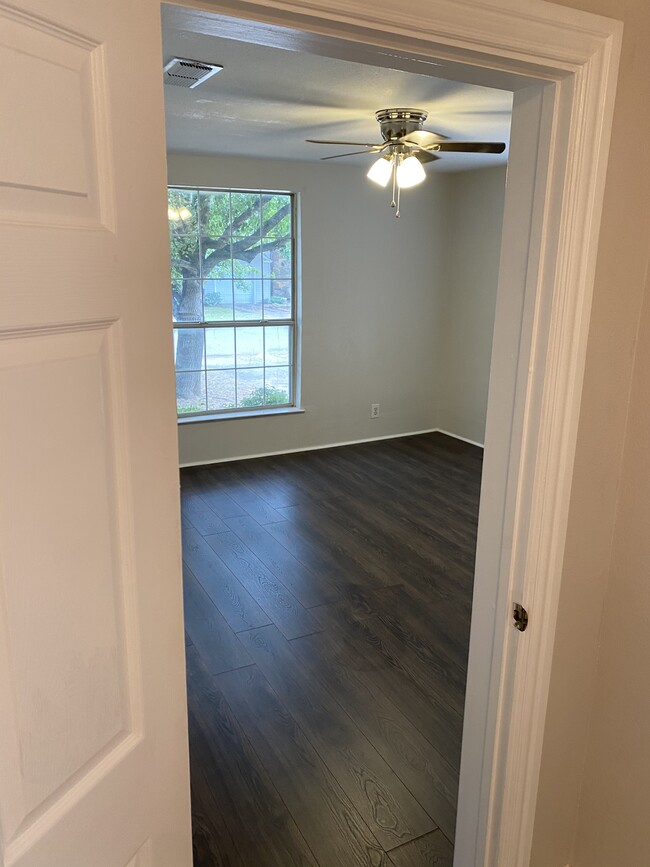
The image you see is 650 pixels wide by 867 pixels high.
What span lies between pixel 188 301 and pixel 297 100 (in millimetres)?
2412

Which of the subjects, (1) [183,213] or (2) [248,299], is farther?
(2) [248,299]

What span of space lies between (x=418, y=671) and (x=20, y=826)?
2.19 m

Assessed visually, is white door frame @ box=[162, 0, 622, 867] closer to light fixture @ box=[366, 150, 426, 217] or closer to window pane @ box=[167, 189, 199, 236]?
light fixture @ box=[366, 150, 426, 217]

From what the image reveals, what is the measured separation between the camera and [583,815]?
167 cm

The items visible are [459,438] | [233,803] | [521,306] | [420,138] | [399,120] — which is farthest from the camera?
[459,438]

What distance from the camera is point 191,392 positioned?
5332 mm

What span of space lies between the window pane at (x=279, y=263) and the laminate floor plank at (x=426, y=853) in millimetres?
4310

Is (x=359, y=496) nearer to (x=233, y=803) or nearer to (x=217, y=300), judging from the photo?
(x=217, y=300)

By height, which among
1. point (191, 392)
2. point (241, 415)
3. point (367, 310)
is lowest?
point (241, 415)

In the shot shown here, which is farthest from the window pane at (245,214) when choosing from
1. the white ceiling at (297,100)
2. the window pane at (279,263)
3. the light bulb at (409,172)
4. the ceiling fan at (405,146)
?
the light bulb at (409,172)

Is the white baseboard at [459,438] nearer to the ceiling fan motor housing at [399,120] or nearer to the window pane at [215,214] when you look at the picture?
the window pane at [215,214]

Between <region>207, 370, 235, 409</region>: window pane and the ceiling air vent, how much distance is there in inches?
114

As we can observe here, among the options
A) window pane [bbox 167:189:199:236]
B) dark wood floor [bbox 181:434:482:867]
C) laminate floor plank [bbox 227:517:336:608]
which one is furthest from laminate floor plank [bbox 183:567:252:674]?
window pane [bbox 167:189:199:236]

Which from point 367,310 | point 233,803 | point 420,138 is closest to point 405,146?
point 420,138
